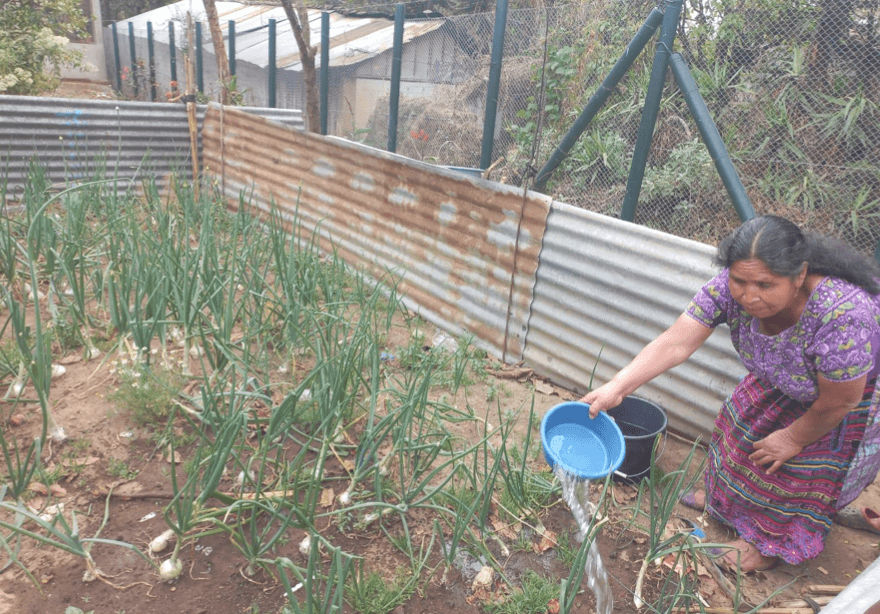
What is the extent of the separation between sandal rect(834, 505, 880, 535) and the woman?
12.9 inches

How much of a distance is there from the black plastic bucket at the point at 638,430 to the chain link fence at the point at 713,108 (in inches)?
46.9

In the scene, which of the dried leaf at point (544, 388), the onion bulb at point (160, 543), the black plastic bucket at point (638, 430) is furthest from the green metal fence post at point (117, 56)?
the onion bulb at point (160, 543)

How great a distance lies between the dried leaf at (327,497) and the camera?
2092 millimetres

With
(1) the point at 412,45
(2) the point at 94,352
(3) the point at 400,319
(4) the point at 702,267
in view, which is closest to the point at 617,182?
(3) the point at 400,319

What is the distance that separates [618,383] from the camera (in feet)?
6.95

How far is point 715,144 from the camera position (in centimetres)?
282

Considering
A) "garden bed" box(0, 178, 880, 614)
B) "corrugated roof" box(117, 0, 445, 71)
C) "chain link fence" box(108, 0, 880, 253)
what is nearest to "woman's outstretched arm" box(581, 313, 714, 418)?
"garden bed" box(0, 178, 880, 614)

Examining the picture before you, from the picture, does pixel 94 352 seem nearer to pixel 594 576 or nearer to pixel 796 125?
pixel 594 576

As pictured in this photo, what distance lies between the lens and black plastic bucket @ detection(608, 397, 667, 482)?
2.49 metres

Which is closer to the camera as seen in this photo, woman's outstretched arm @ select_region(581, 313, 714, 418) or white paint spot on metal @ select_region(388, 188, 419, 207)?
woman's outstretched arm @ select_region(581, 313, 714, 418)

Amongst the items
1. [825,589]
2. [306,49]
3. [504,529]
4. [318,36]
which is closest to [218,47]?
[306,49]

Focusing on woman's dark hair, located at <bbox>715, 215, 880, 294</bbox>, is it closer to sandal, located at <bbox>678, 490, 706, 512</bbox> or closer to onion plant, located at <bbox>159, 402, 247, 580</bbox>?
sandal, located at <bbox>678, 490, 706, 512</bbox>

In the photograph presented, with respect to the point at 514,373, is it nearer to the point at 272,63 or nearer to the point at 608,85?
the point at 608,85

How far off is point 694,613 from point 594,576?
29 centimetres
